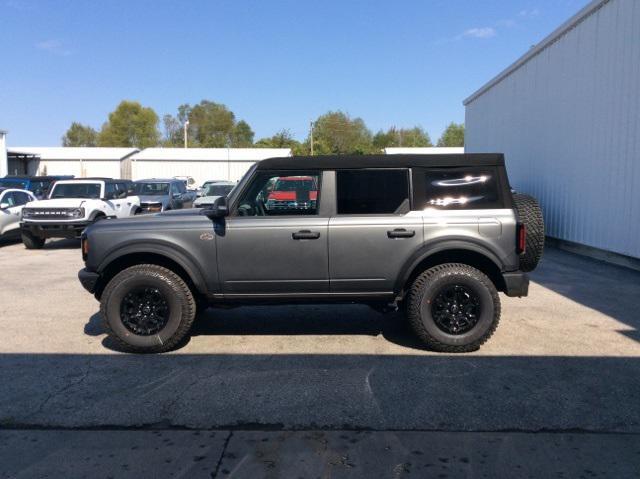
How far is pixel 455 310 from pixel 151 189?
15565 millimetres

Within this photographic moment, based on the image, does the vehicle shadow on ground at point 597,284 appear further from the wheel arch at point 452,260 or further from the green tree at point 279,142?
the green tree at point 279,142

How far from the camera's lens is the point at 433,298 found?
17.5ft

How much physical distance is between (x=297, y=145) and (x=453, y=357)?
215 feet

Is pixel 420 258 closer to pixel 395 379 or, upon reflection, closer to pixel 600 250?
pixel 395 379

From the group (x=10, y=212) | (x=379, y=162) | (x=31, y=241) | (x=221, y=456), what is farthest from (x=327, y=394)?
(x=10, y=212)

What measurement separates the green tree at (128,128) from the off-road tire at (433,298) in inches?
3616

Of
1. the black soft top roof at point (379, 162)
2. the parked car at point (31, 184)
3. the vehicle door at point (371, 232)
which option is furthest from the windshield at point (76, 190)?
the vehicle door at point (371, 232)

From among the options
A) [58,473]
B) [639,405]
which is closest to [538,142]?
[639,405]

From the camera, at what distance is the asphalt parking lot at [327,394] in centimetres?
341

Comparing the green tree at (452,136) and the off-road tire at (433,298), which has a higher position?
the green tree at (452,136)

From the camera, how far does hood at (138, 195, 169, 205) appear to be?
57.9ft

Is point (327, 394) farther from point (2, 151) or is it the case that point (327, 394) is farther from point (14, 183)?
point (2, 151)

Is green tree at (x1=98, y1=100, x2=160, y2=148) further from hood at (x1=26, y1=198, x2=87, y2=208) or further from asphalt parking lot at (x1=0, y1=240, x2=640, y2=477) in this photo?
asphalt parking lot at (x1=0, y1=240, x2=640, y2=477)

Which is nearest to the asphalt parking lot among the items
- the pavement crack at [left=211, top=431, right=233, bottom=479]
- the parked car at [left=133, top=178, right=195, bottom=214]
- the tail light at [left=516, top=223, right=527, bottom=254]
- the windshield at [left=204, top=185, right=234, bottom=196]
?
the pavement crack at [left=211, top=431, right=233, bottom=479]
